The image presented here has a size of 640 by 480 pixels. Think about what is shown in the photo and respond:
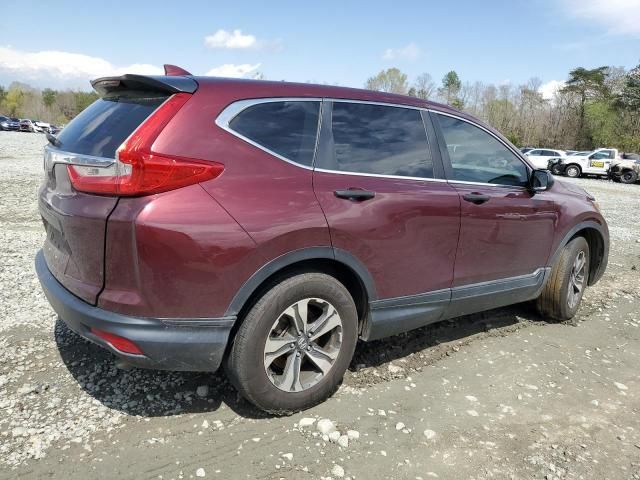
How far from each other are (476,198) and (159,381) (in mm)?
2503

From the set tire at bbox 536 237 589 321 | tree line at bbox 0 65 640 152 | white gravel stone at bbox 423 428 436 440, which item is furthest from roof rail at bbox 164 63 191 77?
tree line at bbox 0 65 640 152

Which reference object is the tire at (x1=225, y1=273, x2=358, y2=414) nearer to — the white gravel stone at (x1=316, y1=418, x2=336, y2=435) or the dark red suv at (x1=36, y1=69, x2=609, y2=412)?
the dark red suv at (x1=36, y1=69, x2=609, y2=412)

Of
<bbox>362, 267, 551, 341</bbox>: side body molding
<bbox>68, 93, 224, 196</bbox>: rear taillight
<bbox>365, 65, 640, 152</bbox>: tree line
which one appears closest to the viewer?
<bbox>68, 93, 224, 196</bbox>: rear taillight

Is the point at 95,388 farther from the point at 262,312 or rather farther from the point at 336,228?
the point at 336,228

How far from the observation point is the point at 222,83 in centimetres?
264

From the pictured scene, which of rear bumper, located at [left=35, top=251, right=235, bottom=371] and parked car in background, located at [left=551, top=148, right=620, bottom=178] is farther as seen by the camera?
parked car in background, located at [left=551, top=148, right=620, bottom=178]

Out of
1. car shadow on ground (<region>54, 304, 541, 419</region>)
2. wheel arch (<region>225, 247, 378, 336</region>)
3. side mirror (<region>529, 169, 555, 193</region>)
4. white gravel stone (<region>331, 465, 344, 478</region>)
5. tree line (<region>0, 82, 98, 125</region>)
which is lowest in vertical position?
white gravel stone (<region>331, 465, 344, 478</region>)

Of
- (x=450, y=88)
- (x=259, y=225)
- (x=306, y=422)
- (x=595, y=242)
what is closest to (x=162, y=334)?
(x=259, y=225)

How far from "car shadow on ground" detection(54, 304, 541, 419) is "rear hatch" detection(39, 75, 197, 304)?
78 centimetres

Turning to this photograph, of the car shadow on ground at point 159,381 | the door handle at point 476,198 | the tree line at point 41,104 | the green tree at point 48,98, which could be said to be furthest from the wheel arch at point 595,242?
the green tree at point 48,98

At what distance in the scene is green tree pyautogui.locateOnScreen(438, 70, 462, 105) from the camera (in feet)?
262

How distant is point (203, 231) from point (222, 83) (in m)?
0.86

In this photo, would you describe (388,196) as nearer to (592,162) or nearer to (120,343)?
(120,343)

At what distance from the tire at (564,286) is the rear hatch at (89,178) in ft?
12.2
